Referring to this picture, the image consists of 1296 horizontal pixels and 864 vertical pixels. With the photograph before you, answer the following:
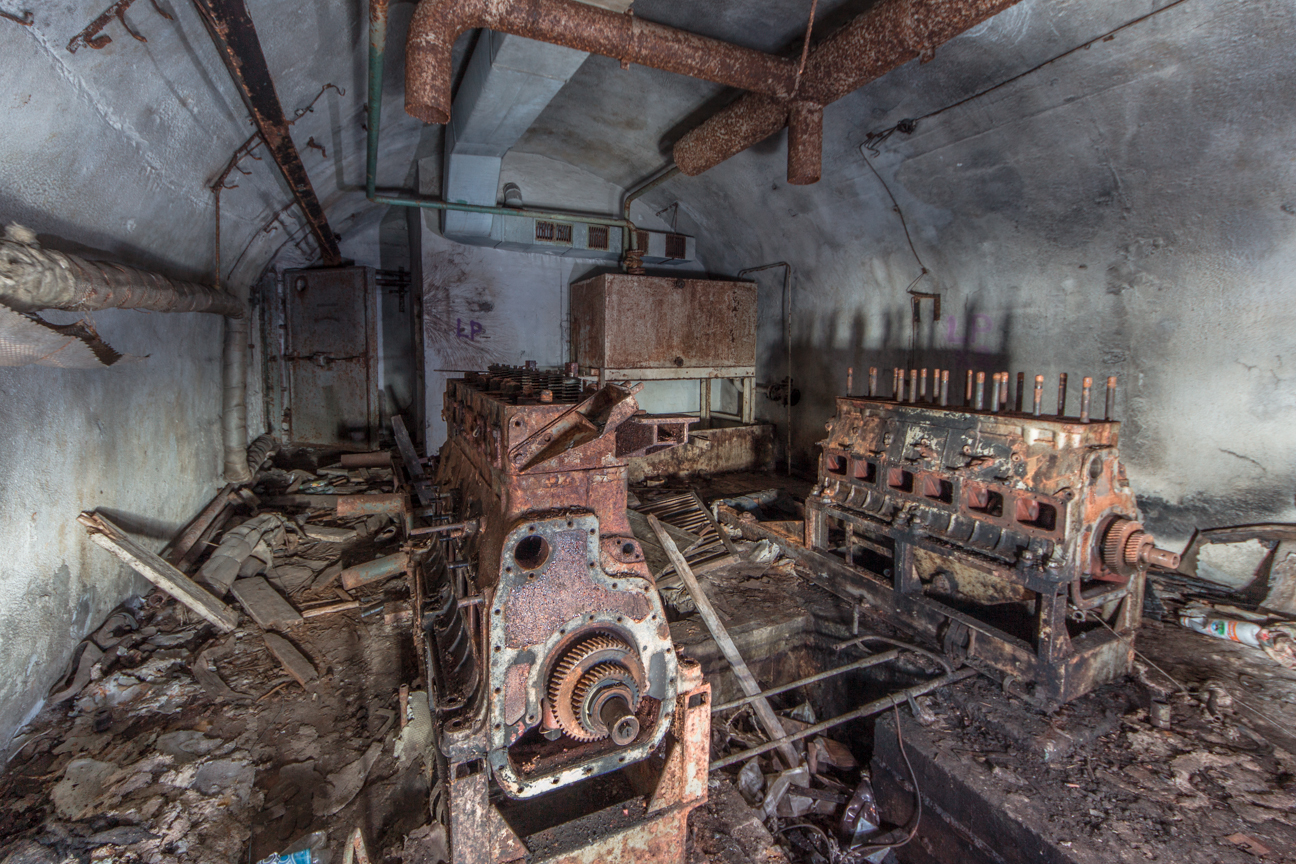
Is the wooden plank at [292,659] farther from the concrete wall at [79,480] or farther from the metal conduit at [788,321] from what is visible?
the metal conduit at [788,321]

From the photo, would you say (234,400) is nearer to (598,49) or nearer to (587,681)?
(598,49)

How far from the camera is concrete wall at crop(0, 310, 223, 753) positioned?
262cm

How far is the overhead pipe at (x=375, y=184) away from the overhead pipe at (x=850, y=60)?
2.47 metres

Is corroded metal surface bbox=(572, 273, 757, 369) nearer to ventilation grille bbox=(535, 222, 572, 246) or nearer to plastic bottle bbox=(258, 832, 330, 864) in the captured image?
ventilation grille bbox=(535, 222, 572, 246)

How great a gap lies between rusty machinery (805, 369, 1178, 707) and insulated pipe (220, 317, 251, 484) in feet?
19.3

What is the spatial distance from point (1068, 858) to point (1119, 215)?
3902 mm

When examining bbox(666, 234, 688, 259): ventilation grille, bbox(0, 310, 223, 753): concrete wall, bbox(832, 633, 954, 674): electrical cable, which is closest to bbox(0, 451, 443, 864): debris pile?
bbox(0, 310, 223, 753): concrete wall

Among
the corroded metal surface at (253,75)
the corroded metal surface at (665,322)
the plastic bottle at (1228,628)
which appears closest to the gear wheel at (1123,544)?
the plastic bottle at (1228,628)

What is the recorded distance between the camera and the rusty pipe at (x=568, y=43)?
9.88ft

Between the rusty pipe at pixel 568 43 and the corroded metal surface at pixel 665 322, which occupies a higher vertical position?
the rusty pipe at pixel 568 43

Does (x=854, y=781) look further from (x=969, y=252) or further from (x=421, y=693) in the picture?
(x=969, y=252)

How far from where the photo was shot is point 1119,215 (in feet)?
12.8

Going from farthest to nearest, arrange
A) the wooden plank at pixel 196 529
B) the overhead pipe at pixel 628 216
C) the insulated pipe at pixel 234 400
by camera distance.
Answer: the overhead pipe at pixel 628 216 → the insulated pipe at pixel 234 400 → the wooden plank at pixel 196 529

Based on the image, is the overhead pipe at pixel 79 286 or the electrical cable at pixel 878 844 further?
the electrical cable at pixel 878 844
